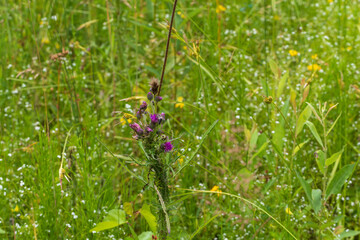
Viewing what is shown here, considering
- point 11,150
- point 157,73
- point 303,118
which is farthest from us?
point 157,73

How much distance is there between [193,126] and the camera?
2.26 metres

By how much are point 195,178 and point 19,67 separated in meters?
1.35

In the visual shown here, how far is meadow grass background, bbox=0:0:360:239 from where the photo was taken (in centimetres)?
173

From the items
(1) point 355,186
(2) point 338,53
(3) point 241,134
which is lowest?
(1) point 355,186

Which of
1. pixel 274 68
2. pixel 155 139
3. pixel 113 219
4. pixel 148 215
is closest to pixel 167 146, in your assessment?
pixel 155 139

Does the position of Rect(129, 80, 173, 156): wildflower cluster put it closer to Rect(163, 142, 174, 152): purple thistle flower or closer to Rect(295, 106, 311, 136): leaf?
Rect(163, 142, 174, 152): purple thistle flower

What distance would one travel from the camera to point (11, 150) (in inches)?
86.1

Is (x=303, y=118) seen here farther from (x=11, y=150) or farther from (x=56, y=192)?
(x=11, y=150)

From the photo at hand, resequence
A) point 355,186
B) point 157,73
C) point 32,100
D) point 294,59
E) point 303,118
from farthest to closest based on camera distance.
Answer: point 294,59, point 32,100, point 157,73, point 355,186, point 303,118

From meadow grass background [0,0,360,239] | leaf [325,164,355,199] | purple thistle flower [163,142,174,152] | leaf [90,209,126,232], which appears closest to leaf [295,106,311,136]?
meadow grass background [0,0,360,239]

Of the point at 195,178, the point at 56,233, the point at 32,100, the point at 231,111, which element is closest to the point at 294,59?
the point at 231,111

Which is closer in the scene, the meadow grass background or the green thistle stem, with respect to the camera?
the green thistle stem

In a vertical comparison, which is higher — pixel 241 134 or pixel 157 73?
Answer: pixel 157 73

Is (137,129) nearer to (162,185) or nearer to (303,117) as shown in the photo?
(162,185)
